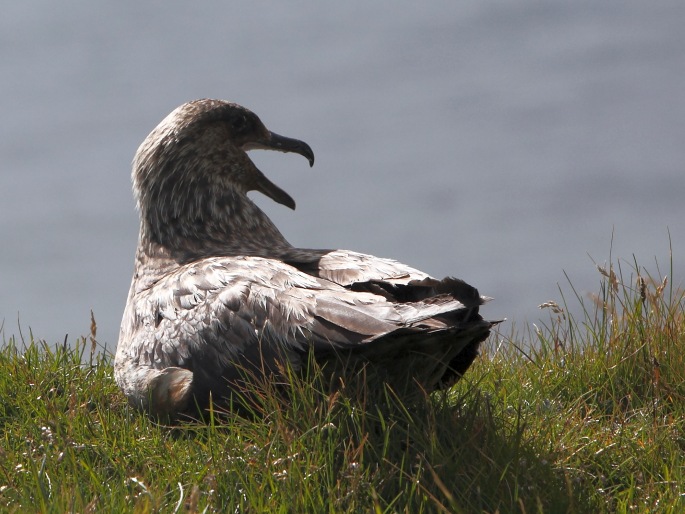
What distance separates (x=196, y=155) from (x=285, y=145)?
0.74 m

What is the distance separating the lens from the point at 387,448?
4.07 metres

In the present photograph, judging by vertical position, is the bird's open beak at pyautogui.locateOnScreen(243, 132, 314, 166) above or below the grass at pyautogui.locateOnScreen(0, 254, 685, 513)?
above

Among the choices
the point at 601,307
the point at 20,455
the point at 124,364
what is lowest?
the point at 20,455

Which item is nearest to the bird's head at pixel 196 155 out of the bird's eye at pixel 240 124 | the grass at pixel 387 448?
the bird's eye at pixel 240 124

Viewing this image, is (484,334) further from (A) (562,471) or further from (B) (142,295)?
(B) (142,295)

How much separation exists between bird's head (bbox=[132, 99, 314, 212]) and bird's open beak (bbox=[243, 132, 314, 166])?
30 millimetres

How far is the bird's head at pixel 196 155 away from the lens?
6.27m

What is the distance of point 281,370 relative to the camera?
4.22 metres

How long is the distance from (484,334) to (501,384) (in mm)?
868

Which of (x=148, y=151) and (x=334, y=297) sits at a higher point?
(x=148, y=151)

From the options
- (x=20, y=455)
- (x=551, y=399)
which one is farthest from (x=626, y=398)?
(x=20, y=455)

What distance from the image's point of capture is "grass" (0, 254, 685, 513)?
3801 mm

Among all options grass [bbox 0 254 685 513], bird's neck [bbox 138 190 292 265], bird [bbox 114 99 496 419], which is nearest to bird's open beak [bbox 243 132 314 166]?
bird [bbox 114 99 496 419]

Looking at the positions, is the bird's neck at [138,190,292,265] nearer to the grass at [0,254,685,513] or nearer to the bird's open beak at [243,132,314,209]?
the bird's open beak at [243,132,314,209]
